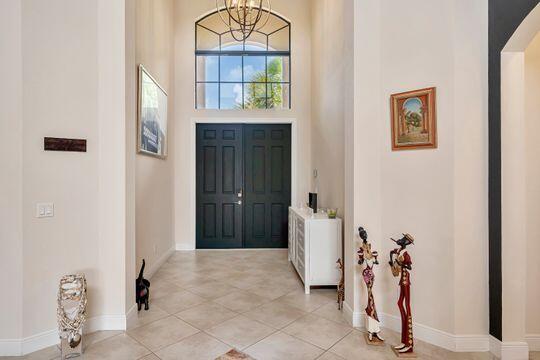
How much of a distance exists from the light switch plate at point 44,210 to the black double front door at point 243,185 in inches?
125

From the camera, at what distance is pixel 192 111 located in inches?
213

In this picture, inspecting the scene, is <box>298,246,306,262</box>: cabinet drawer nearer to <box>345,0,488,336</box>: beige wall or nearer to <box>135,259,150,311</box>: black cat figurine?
<box>345,0,488,336</box>: beige wall

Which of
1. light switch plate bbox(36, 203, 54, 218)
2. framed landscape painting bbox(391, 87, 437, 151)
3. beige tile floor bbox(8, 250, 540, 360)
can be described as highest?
framed landscape painting bbox(391, 87, 437, 151)

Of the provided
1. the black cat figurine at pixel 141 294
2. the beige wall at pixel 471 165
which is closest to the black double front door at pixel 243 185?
the black cat figurine at pixel 141 294

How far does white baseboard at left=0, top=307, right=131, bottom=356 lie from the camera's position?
7.13 feet

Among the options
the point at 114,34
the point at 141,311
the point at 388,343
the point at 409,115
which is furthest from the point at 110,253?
the point at 409,115

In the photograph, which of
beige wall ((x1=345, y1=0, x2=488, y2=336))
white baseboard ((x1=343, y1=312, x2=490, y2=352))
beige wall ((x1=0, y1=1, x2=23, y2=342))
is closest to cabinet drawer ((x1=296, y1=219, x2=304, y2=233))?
beige wall ((x1=345, y1=0, x2=488, y2=336))

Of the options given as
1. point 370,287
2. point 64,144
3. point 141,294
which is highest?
point 64,144

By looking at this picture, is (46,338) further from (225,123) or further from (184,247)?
(225,123)

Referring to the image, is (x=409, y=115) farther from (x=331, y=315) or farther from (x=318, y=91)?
(x=318, y=91)

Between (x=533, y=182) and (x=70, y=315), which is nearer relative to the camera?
(x=70, y=315)

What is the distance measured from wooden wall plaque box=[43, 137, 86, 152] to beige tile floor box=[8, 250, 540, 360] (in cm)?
160

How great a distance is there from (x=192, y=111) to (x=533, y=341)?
17.7ft

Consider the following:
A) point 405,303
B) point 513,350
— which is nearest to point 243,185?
point 405,303
